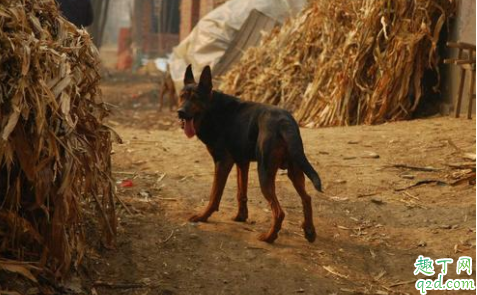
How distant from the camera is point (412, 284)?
17.1ft

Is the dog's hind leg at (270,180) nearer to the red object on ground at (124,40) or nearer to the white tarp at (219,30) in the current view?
the white tarp at (219,30)

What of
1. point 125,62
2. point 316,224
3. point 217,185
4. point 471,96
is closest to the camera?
point 217,185

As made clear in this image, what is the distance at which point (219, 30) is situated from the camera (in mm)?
16234

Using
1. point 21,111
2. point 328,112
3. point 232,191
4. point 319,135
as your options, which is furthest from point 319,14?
point 21,111

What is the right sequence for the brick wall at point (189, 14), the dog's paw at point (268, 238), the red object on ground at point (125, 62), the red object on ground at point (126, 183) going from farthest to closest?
the red object on ground at point (125, 62) → the brick wall at point (189, 14) → the red object on ground at point (126, 183) → the dog's paw at point (268, 238)

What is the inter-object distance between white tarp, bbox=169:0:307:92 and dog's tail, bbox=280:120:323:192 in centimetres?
1041

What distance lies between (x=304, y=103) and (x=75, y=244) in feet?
23.9

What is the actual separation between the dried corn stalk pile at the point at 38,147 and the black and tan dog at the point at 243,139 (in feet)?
3.58

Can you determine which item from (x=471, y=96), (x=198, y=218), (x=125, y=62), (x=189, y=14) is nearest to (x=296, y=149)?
(x=198, y=218)

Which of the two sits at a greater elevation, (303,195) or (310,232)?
(303,195)

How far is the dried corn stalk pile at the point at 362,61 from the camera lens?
1051cm

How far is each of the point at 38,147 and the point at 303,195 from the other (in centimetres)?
199

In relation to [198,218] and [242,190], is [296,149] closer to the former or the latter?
[242,190]

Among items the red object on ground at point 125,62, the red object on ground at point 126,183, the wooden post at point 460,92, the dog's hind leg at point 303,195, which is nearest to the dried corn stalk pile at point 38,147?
the dog's hind leg at point 303,195
